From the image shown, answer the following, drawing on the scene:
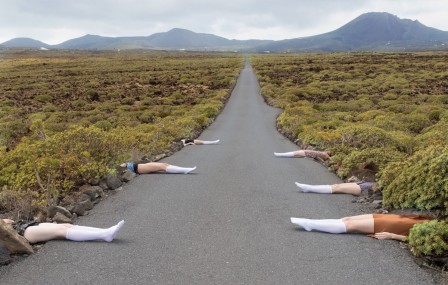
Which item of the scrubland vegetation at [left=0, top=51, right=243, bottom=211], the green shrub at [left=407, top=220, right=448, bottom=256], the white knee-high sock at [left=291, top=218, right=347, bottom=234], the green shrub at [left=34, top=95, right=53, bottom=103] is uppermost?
the green shrub at [left=407, top=220, right=448, bottom=256]

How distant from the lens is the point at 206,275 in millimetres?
5891

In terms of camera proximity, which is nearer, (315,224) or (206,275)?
A: (206,275)

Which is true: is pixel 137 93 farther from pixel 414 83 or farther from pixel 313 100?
pixel 414 83

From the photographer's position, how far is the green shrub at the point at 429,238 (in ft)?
20.0

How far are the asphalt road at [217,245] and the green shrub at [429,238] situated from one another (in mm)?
236

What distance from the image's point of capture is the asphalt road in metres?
5.87

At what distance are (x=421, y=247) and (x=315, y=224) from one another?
6.23 feet

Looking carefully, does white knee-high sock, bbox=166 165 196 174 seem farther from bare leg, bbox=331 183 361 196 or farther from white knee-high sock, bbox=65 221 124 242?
white knee-high sock, bbox=65 221 124 242

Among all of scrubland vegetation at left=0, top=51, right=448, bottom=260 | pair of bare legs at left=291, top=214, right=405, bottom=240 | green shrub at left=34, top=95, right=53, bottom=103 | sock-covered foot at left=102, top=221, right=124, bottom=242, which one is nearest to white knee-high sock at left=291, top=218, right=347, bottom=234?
pair of bare legs at left=291, top=214, right=405, bottom=240

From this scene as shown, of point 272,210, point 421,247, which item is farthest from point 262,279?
point 272,210

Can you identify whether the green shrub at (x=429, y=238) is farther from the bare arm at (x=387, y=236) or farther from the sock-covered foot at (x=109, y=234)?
the sock-covered foot at (x=109, y=234)

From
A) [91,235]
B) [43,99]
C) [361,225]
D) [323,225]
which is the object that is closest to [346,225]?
[361,225]

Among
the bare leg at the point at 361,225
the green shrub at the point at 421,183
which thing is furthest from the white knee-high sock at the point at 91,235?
the green shrub at the point at 421,183

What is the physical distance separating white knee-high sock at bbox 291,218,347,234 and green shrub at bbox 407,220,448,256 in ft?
4.04
